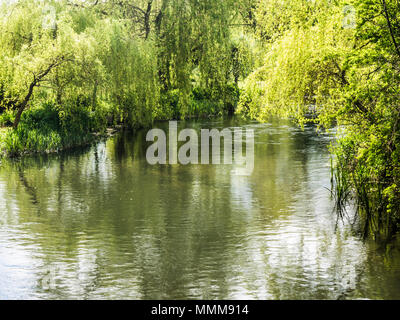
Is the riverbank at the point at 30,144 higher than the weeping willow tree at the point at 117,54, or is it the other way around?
the weeping willow tree at the point at 117,54

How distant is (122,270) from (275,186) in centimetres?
798

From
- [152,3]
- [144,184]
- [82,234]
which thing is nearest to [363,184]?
[82,234]

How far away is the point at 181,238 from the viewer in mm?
11867

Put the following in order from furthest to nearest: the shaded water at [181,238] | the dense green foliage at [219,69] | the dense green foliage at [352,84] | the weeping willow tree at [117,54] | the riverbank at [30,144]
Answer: the riverbank at [30,144] → the weeping willow tree at [117,54] → the dense green foliage at [219,69] → the dense green foliage at [352,84] → the shaded water at [181,238]

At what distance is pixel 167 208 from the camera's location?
572 inches

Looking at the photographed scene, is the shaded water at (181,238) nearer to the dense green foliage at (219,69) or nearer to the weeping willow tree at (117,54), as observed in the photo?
the dense green foliage at (219,69)

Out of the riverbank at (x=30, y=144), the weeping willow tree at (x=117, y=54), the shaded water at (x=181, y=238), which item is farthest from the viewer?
the riverbank at (x=30, y=144)

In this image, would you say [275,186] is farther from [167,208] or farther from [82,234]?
[82,234]

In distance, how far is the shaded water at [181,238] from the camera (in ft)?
30.2

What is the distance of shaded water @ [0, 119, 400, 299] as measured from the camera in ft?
30.2

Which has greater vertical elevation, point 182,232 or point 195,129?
point 195,129

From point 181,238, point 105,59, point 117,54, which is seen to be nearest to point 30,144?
point 105,59

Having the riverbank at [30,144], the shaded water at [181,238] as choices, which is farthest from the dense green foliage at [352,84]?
the riverbank at [30,144]

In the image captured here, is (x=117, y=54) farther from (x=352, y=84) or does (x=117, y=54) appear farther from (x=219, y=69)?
(x=352, y=84)
